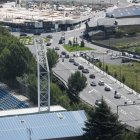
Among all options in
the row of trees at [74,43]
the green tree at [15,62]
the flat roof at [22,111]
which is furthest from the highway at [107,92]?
the flat roof at [22,111]

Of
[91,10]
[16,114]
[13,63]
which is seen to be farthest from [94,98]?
[91,10]

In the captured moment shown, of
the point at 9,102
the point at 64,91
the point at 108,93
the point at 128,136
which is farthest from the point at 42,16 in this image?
the point at 128,136

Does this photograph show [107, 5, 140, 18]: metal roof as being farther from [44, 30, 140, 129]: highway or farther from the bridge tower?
the bridge tower

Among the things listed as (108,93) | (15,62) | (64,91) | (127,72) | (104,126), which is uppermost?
(104,126)

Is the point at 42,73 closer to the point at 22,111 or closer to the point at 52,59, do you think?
the point at 22,111

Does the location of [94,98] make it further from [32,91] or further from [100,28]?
[100,28]

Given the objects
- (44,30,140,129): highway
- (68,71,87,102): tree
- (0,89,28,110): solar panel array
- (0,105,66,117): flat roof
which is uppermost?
(0,105,66,117): flat roof

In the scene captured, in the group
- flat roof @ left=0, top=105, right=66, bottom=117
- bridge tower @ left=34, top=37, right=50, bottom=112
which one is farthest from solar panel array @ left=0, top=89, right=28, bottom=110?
flat roof @ left=0, top=105, right=66, bottom=117
